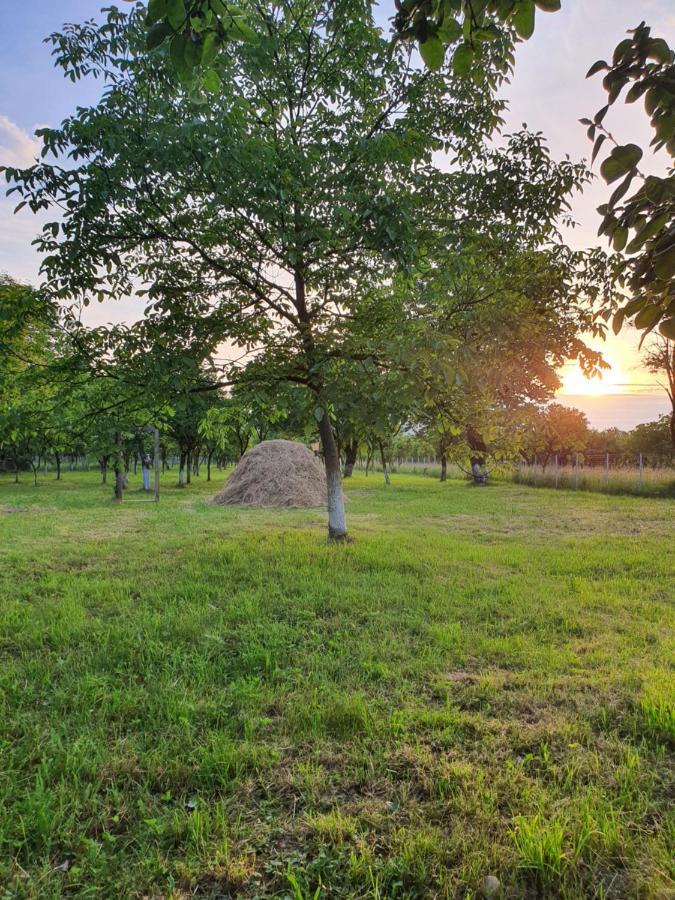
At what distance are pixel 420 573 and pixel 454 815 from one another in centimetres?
443

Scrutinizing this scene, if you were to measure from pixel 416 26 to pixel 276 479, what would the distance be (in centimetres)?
1610

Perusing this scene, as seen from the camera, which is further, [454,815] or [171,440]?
[171,440]

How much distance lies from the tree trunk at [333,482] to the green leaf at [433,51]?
6662 mm

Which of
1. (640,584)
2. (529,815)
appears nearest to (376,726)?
(529,815)

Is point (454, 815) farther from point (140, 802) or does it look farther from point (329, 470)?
point (329, 470)

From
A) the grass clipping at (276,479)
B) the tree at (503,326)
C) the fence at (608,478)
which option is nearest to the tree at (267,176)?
the tree at (503,326)

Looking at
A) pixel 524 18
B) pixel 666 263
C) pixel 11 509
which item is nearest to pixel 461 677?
pixel 666 263

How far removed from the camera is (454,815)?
211 cm

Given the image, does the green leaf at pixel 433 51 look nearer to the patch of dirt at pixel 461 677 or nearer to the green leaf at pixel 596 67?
the green leaf at pixel 596 67

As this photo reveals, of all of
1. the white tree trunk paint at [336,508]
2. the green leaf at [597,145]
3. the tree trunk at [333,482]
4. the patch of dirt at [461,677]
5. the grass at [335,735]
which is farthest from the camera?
the white tree trunk paint at [336,508]

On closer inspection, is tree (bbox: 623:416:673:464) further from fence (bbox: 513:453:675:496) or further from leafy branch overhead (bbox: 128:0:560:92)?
leafy branch overhead (bbox: 128:0:560:92)

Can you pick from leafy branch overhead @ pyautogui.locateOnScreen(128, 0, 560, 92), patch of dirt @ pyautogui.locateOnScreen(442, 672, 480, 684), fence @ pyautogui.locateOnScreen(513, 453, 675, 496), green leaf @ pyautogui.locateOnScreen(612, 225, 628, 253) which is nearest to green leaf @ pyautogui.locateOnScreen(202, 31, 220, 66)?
leafy branch overhead @ pyautogui.locateOnScreen(128, 0, 560, 92)

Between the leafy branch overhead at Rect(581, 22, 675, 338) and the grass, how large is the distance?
2144mm

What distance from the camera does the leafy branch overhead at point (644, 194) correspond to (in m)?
1.00
